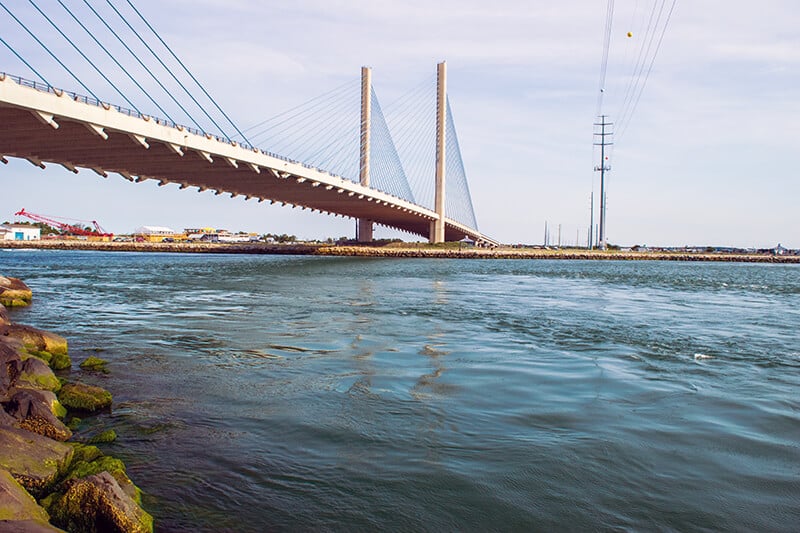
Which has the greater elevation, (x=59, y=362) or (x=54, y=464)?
(x=54, y=464)

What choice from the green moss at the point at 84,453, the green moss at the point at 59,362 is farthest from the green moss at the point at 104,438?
the green moss at the point at 59,362

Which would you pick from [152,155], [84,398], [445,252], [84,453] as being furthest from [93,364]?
[445,252]

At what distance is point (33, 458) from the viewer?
5000 mm

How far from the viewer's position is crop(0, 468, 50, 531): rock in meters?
3.77

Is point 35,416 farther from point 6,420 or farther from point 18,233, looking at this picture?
point 18,233

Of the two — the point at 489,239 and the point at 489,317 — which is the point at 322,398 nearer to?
the point at 489,317

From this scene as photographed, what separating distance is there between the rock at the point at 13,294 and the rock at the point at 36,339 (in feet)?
33.8

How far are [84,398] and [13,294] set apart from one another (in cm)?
1535

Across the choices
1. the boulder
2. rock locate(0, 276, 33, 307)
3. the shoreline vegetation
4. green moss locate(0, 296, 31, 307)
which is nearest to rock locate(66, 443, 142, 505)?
the boulder

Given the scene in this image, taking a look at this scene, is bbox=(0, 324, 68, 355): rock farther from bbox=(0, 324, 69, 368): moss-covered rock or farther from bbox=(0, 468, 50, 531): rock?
bbox=(0, 468, 50, 531): rock

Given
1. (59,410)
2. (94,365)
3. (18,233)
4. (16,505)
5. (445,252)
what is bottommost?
(94,365)

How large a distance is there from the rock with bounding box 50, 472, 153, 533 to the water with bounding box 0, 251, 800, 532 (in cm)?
35

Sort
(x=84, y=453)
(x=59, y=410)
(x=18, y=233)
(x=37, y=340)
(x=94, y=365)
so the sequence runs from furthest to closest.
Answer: (x=18, y=233) → (x=37, y=340) → (x=94, y=365) → (x=59, y=410) → (x=84, y=453)

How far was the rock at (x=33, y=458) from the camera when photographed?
4730 millimetres
